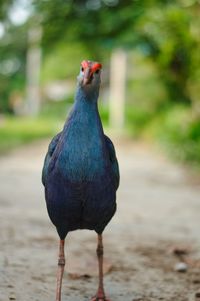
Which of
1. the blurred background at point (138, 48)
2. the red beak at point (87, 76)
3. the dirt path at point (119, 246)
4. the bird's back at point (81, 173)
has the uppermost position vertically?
the blurred background at point (138, 48)

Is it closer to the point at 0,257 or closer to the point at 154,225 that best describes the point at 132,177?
the point at 154,225

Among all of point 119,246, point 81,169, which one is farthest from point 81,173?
point 119,246

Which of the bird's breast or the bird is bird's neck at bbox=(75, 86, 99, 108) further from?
the bird's breast

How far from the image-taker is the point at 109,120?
114ft

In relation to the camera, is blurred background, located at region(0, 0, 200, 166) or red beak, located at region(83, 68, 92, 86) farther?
blurred background, located at region(0, 0, 200, 166)

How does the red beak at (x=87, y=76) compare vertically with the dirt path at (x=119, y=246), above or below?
above

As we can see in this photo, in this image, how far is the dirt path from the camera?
189 inches

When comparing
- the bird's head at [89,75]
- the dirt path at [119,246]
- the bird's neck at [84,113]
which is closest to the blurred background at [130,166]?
the dirt path at [119,246]

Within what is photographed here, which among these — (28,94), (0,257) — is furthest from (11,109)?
(0,257)

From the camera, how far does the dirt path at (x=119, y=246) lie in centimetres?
479

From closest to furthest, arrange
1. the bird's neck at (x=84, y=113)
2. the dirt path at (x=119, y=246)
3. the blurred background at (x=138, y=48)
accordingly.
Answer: the bird's neck at (x=84, y=113) < the dirt path at (x=119, y=246) < the blurred background at (x=138, y=48)

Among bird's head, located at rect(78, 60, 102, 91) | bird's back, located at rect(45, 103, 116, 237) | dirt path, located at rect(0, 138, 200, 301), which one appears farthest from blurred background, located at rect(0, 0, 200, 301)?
bird's head, located at rect(78, 60, 102, 91)

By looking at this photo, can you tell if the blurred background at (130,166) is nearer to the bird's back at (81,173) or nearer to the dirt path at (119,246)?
the dirt path at (119,246)

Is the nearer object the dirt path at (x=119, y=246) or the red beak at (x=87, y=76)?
the red beak at (x=87, y=76)
